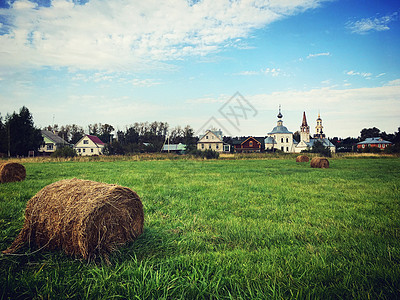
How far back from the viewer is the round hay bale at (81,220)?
3.83 meters

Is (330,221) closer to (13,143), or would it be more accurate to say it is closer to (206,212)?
(206,212)

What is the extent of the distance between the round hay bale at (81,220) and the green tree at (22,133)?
53178mm

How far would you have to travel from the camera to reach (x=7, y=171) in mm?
11977

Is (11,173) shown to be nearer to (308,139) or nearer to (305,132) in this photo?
(308,139)

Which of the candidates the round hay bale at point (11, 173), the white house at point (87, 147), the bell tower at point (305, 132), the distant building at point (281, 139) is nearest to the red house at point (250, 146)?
the distant building at point (281, 139)

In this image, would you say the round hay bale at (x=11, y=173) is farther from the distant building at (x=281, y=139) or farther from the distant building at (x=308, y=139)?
the distant building at (x=281, y=139)

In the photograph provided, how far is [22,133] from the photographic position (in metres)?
48.4

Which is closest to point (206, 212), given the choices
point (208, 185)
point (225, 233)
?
point (225, 233)

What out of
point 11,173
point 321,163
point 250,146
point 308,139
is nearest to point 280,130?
point 250,146

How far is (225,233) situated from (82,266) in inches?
101

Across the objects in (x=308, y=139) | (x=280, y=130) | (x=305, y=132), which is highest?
(x=280, y=130)

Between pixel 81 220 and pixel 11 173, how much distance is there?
11.4 metres

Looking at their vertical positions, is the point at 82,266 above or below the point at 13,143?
below

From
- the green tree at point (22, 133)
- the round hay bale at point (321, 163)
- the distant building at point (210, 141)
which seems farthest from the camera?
the distant building at point (210, 141)
